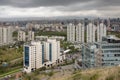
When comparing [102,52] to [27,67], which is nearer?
[102,52]

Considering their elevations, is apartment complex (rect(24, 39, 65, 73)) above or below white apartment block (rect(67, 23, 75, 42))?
below

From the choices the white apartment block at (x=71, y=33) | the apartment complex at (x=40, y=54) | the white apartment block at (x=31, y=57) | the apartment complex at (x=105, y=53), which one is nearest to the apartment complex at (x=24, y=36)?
the white apartment block at (x=71, y=33)

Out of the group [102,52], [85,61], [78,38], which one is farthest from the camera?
[78,38]

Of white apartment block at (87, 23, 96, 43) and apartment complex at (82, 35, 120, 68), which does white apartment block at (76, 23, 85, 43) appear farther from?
apartment complex at (82, 35, 120, 68)

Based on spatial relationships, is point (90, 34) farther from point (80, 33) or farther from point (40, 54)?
point (40, 54)

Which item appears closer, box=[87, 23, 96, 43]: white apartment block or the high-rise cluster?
box=[87, 23, 96, 43]: white apartment block

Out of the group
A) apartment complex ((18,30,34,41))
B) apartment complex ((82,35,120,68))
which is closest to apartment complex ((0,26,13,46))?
apartment complex ((18,30,34,41))

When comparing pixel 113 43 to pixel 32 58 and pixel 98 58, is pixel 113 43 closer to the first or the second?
pixel 98 58

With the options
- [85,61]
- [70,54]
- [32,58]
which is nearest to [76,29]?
[70,54]

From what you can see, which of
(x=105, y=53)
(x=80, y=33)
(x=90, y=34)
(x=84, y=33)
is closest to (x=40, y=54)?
(x=105, y=53)
